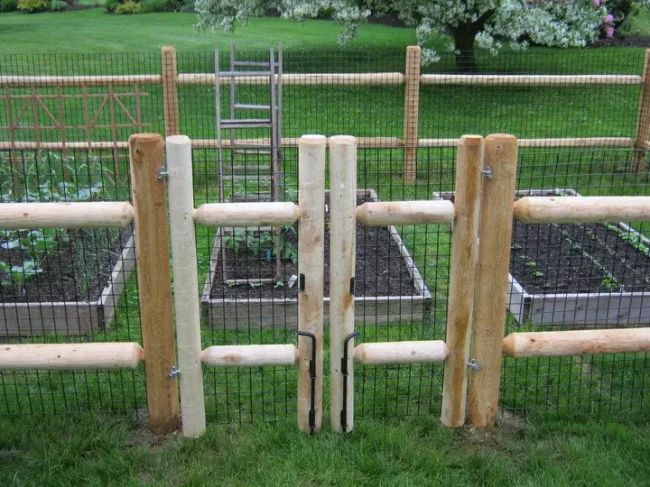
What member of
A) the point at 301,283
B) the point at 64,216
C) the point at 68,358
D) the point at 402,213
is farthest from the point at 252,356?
the point at 64,216

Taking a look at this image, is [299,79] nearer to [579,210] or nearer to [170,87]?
[170,87]

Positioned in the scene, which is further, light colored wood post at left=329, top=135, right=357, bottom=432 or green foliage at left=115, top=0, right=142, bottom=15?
green foliage at left=115, top=0, right=142, bottom=15

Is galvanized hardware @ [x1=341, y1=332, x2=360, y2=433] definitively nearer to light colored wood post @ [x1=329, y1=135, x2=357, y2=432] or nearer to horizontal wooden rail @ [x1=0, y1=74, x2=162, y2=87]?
light colored wood post @ [x1=329, y1=135, x2=357, y2=432]

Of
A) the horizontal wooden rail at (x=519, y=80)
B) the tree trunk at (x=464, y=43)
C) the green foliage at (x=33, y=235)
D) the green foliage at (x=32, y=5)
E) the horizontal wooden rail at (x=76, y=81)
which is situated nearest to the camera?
the green foliage at (x=33, y=235)

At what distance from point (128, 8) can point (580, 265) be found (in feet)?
106

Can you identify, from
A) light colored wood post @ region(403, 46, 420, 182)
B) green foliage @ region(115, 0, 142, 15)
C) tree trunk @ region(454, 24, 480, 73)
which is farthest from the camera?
green foliage @ region(115, 0, 142, 15)

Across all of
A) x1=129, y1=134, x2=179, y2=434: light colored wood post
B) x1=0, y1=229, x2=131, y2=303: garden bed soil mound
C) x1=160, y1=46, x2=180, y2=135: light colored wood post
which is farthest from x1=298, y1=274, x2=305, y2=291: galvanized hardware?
x1=160, y1=46, x2=180, y2=135: light colored wood post

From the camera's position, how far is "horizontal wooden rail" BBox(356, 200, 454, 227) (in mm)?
3877

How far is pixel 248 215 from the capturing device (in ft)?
12.6

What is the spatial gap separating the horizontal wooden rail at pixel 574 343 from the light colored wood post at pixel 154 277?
173 cm

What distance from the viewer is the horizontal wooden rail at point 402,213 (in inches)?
153

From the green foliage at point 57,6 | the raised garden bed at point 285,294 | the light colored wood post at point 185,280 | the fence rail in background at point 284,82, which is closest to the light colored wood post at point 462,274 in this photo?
the raised garden bed at point 285,294

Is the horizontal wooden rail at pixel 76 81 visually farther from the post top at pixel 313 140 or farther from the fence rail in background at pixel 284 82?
the post top at pixel 313 140

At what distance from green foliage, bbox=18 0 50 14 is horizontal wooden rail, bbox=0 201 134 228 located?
3538 cm
